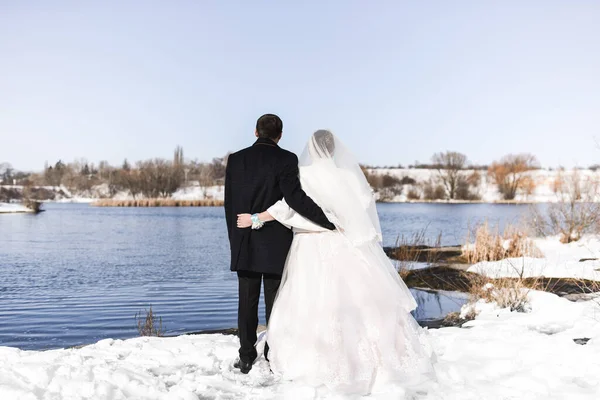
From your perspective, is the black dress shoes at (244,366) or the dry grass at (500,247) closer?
the black dress shoes at (244,366)

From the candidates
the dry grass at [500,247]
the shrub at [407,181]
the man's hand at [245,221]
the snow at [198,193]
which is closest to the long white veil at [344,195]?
the man's hand at [245,221]

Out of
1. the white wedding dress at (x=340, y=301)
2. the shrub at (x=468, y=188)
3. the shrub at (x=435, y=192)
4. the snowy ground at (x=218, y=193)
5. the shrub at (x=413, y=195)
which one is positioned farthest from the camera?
the shrub at (x=413, y=195)

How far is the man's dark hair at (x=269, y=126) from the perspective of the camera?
157 inches

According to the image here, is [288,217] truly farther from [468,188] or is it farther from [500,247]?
[468,188]

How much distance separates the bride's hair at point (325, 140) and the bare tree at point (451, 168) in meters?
67.6

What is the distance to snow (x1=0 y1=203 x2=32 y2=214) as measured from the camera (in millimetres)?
46781

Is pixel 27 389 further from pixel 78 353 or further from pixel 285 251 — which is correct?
pixel 285 251

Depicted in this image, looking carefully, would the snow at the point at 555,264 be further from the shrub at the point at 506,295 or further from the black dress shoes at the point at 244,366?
the black dress shoes at the point at 244,366

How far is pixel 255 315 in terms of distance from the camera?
409 centimetres

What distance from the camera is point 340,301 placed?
3701mm

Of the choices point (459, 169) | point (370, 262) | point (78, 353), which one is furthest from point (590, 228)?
point (459, 169)

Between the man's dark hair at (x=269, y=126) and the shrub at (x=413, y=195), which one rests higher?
the man's dark hair at (x=269, y=126)

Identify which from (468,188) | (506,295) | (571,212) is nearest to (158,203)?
(468,188)

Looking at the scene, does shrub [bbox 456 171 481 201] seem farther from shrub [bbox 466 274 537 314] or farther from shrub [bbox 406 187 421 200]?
shrub [bbox 466 274 537 314]
